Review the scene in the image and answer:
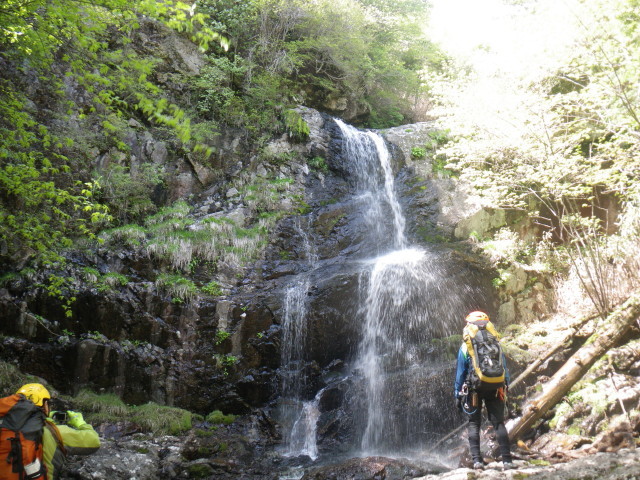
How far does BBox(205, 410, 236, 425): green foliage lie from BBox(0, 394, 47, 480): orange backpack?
4605 millimetres

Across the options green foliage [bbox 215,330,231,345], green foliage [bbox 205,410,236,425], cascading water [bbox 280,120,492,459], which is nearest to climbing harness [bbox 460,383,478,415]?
cascading water [bbox 280,120,492,459]

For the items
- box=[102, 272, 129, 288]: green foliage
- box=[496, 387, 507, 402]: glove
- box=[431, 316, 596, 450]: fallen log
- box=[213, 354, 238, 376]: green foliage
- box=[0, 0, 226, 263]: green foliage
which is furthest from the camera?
box=[102, 272, 129, 288]: green foliage

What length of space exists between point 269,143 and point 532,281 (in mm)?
9083

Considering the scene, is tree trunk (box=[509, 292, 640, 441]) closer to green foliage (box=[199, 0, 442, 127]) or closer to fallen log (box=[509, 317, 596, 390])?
fallen log (box=[509, 317, 596, 390])

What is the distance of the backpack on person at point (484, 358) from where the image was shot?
4.50 metres

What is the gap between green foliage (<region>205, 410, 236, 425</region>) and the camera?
24.8 feet

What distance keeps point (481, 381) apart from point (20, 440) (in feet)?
14.6

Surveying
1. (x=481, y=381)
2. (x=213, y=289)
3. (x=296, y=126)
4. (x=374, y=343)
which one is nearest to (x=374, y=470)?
(x=481, y=381)

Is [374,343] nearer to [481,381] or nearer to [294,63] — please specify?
[481,381]

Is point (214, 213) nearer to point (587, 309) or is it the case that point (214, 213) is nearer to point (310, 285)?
point (310, 285)

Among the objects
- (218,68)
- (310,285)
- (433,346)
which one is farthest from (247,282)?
(218,68)

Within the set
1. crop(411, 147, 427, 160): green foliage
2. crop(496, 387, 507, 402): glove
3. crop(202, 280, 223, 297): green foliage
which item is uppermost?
crop(411, 147, 427, 160): green foliage

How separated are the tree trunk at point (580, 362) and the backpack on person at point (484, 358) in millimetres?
1842

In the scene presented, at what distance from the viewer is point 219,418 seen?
759 centimetres
